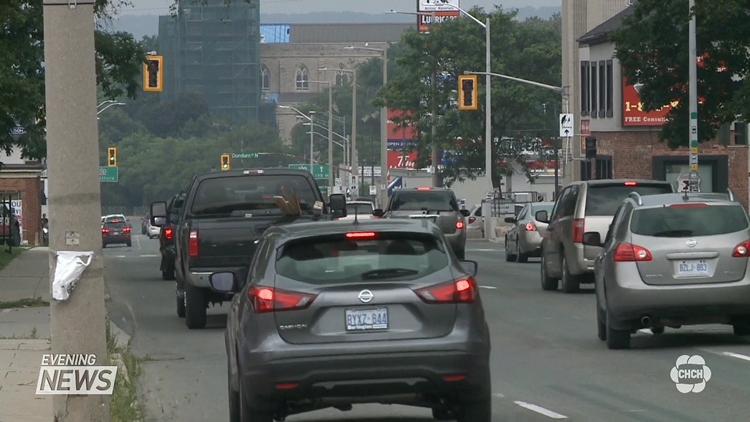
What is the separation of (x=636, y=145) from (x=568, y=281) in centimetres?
3813

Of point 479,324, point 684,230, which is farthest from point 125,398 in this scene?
point 684,230

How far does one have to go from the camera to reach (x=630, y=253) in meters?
15.8

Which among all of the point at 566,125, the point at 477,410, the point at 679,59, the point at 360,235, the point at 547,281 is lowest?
the point at 547,281

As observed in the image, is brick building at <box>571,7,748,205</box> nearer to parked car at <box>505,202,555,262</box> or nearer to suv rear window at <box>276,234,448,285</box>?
parked car at <box>505,202,555,262</box>

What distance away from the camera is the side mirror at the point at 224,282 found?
35.4ft

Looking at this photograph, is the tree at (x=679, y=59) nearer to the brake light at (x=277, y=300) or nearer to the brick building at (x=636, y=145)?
the brick building at (x=636, y=145)

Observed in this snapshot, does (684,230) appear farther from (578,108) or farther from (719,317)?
(578,108)

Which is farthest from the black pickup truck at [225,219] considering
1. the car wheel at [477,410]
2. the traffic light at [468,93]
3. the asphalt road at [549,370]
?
the traffic light at [468,93]

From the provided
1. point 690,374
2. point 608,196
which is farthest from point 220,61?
point 690,374

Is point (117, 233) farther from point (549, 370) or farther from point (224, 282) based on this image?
point (224, 282)

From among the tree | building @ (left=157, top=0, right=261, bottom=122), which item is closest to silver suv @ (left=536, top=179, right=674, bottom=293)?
the tree

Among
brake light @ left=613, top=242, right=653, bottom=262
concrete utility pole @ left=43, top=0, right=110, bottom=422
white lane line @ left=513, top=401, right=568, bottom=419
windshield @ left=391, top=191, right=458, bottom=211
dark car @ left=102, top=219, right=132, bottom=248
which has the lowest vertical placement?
dark car @ left=102, top=219, right=132, bottom=248

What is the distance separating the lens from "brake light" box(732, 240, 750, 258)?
1577 cm

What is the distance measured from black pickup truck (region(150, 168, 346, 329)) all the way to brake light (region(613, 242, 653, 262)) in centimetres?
508
